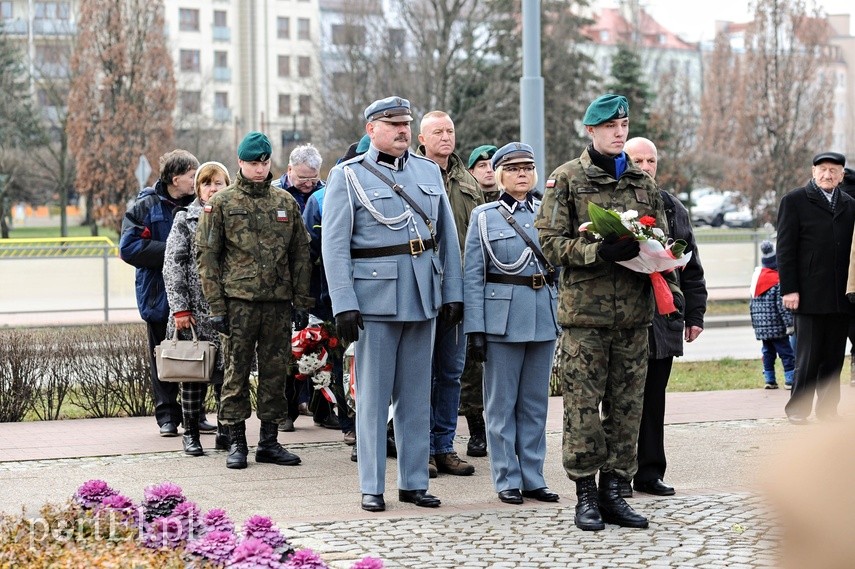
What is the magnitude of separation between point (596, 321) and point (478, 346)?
0.93 meters

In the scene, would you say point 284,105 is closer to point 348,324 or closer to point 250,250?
point 250,250

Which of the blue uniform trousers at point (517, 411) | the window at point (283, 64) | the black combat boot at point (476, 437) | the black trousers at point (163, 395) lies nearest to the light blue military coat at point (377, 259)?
the blue uniform trousers at point (517, 411)

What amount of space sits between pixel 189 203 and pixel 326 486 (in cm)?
284

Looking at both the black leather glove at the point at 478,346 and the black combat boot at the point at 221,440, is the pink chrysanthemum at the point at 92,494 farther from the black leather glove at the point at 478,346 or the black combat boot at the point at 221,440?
the black combat boot at the point at 221,440

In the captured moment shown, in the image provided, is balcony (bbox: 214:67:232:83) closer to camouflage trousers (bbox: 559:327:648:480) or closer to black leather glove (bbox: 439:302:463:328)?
black leather glove (bbox: 439:302:463:328)

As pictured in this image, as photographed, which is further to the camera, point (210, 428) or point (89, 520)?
point (210, 428)

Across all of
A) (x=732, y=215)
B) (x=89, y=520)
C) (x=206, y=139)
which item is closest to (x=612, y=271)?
(x=89, y=520)

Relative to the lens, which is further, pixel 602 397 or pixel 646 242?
pixel 602 397

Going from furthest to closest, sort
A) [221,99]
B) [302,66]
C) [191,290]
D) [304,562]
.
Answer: [221,99] → [302,66] → [191,290] → [304,562]

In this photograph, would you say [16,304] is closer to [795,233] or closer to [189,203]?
[189,203]

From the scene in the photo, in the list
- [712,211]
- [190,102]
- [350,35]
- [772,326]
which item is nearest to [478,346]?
[772,326]

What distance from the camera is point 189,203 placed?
9680 mm

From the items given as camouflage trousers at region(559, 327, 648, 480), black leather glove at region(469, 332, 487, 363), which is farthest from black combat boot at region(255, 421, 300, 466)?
camouflage trousers at region(559, 327, 648, 480)

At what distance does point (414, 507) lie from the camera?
23.8ft
